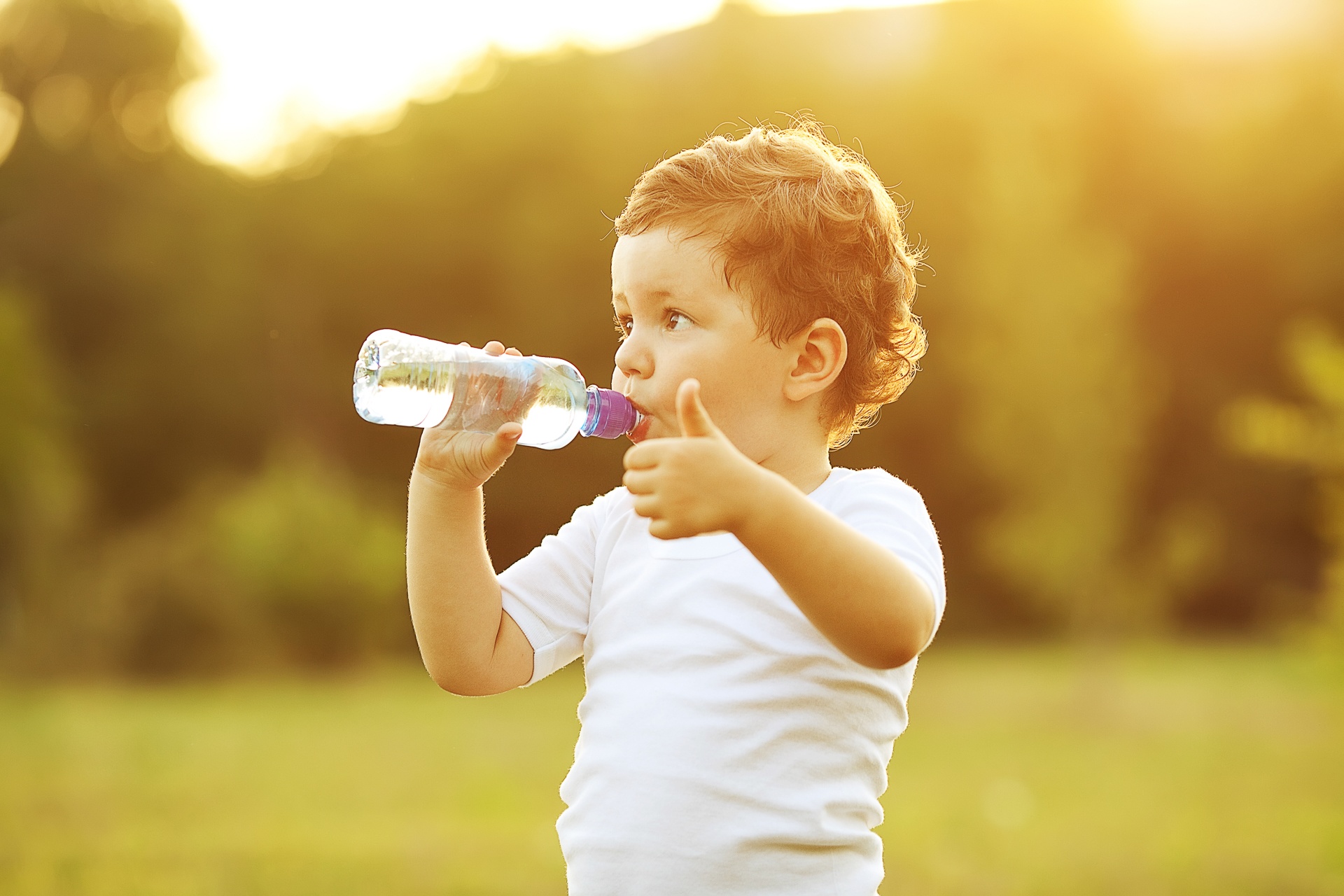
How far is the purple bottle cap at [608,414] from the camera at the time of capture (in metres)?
1.82

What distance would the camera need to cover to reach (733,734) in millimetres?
1727

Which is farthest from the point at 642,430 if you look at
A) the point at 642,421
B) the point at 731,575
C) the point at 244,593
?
the point at 244,593

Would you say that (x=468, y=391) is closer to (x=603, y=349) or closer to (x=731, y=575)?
(x=731, y=575)

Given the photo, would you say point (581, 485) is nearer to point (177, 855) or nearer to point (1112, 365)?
point (1112, 365)

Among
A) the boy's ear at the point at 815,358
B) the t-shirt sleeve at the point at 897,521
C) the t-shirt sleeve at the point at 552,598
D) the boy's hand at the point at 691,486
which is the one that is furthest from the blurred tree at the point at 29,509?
Answer: the boy's hand at the point at 691,486

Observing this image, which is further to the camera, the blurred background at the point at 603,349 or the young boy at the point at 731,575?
the blurred background at the point at 603,349

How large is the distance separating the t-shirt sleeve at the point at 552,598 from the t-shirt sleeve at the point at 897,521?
405 millimetres

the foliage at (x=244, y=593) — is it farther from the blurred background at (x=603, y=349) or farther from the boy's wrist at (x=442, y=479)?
the boy's wrist at (x=442, y=479)

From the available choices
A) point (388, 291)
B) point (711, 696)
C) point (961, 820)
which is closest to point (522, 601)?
point (711, 696)

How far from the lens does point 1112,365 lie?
39.4 ft

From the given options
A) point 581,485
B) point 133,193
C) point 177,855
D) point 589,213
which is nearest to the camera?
point 177,855

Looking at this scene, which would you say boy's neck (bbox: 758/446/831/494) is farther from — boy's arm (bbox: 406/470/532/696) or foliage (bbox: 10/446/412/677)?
foliage (bbox: 10/446/412/677)

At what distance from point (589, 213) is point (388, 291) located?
260 centimetres

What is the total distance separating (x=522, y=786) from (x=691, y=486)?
773 centimetres
